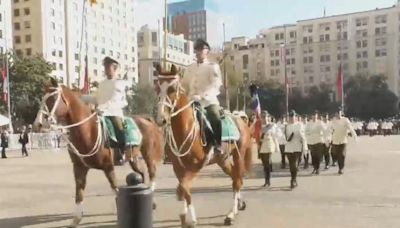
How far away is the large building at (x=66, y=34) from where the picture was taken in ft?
321

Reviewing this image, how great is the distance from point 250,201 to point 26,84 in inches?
2289

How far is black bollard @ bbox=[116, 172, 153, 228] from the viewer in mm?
5344

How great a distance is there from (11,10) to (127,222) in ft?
328

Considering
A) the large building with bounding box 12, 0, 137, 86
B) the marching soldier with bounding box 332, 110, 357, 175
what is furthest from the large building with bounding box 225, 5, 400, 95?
the marching soldier with bounding box 332, 110, 357, 175

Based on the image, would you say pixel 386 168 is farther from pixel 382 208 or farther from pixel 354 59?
pixel 354 59

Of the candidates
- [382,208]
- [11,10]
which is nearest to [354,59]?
[11,10]

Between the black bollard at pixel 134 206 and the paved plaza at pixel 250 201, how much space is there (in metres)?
4.14

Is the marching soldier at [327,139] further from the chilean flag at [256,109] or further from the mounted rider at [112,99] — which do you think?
the mounted rider at [112,99]

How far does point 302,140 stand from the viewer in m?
14.7

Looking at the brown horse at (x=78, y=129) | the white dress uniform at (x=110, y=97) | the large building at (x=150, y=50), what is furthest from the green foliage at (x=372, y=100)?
the brown horse at (x=78, y=129)

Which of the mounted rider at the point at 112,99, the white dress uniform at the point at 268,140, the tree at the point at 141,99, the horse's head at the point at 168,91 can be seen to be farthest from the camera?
the tree at the point at 141,99

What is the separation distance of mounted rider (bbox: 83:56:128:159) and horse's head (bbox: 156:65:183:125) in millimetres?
2129

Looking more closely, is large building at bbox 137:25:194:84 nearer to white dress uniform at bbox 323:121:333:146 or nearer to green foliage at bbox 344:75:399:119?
green foliage at bbox 344:75:399:119

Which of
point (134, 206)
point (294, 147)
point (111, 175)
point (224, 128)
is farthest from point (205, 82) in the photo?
point (294, 147)
